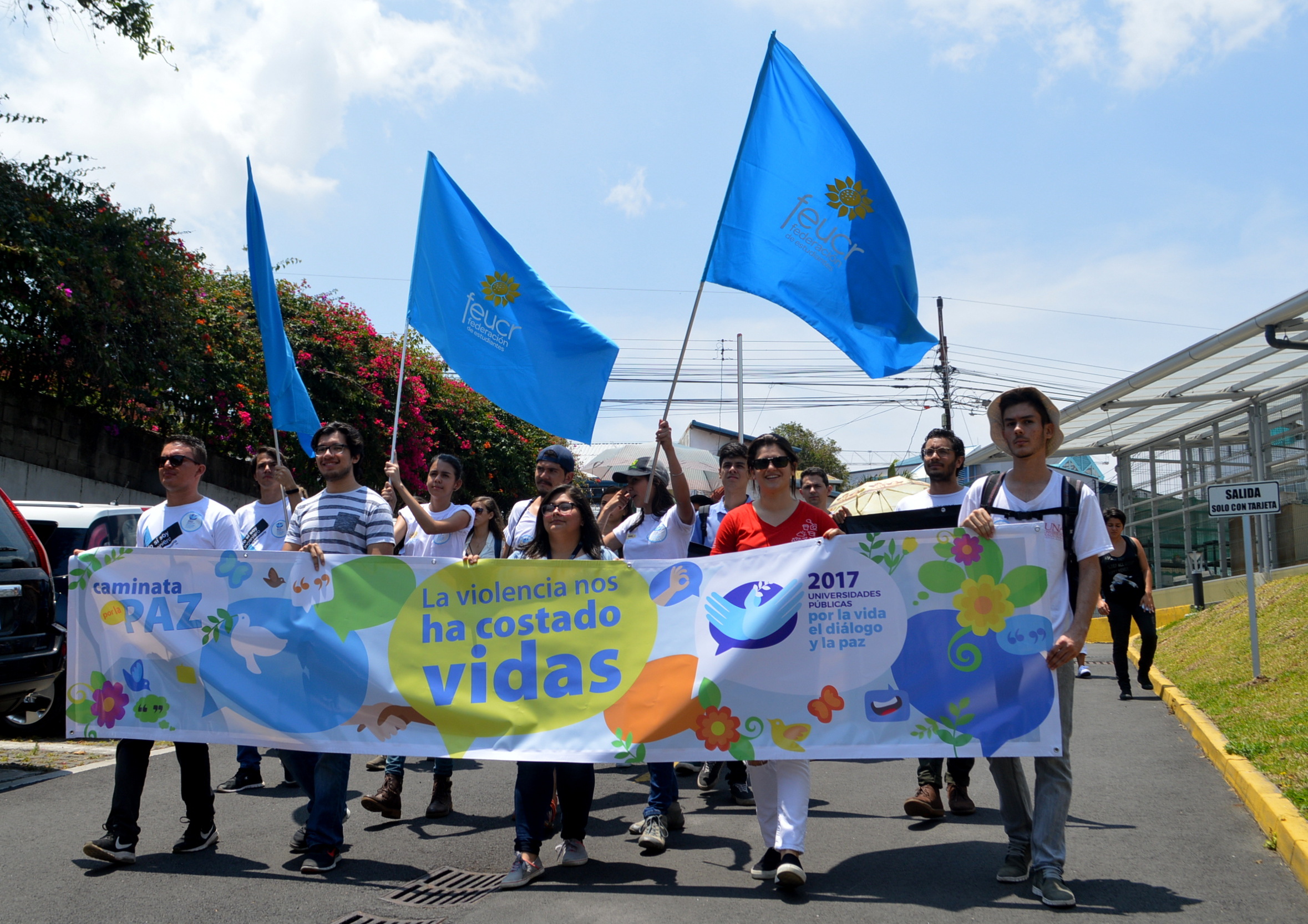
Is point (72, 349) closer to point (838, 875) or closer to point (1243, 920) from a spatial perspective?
point (838, 875)

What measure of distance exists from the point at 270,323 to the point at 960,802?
4.77 m

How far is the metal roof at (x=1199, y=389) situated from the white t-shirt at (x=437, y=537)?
33.7 ft

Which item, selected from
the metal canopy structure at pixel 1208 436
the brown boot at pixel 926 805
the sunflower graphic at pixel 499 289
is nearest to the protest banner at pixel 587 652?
the brown boot at pixel 926 805

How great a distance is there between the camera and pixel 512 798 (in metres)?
6.32

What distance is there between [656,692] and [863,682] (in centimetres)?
90

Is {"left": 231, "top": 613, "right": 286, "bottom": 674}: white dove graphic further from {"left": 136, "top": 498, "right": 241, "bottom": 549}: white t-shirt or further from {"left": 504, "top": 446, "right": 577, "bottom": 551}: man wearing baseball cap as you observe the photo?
{"left": 504, "top": 446, "right": 577, "bottom": 551}: man wearing baseball cap

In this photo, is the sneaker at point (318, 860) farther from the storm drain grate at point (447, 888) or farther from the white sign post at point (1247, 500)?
the white sign post at point (1247, 500)

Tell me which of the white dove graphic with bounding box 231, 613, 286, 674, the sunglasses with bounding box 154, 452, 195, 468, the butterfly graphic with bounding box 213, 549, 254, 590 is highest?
the sunglasses with bounding box 154, 452, 195, 468

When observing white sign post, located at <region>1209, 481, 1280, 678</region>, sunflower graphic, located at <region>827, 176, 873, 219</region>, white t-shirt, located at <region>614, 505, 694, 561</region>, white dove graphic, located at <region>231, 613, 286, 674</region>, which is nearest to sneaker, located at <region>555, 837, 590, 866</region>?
white dove graphic, located at <region>231, 613, 286, 674</region>

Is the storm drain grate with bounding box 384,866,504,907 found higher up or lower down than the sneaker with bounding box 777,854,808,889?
lower down

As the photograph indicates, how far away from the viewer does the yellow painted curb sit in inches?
177

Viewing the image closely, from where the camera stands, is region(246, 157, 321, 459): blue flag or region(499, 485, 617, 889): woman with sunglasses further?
region(246, 157, 321, 459): blue flag

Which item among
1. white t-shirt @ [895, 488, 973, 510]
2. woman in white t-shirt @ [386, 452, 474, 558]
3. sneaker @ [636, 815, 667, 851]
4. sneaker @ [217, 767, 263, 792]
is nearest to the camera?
sneaker @ [636, 815, 667, 851]

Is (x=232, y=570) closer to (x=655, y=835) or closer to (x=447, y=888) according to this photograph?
(x=447, y=888)
